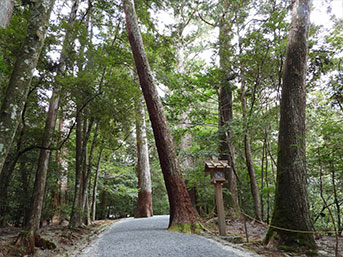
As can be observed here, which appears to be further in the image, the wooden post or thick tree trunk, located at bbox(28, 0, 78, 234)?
the wooden post

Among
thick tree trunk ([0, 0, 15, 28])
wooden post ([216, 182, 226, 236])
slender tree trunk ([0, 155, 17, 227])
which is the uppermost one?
thick tree trunk ([0, 0, 15, 28])

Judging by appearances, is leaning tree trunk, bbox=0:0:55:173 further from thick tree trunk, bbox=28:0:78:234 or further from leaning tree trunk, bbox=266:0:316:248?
leaning tree trunk, bbox=266:0:316:248

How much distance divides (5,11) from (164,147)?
12.5 ft

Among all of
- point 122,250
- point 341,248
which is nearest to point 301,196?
point 341,248

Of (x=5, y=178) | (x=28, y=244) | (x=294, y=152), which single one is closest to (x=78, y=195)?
(x=5, y=178)

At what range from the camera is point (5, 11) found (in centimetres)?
339

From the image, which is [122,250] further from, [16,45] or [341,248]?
[16,45]

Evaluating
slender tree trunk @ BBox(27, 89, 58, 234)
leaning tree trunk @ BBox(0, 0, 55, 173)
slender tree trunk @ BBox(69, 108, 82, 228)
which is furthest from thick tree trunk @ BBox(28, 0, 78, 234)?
leaning tree trunk @ BBox(0, 0, 55, 173)

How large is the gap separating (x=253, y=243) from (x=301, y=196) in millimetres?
1051

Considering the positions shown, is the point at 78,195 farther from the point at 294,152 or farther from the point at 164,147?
the point at 294,152

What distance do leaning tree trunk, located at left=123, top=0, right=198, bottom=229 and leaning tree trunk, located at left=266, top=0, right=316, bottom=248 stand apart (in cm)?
189

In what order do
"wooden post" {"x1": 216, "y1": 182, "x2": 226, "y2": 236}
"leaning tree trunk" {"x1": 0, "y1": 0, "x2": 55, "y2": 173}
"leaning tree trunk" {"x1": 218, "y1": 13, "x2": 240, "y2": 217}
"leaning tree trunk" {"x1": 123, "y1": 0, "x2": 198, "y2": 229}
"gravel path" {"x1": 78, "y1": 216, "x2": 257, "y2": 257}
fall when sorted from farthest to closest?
"leaning tree trunk" {"x1": 218, "y1": 13, "x2": 240, "y2": 217}, "leaning tree trunk" {"x1": 123, "y1": 0, "x2": 198, "y2": 229}, "wooden post" {"x1": 216, "y1": 182, "x2": 226, "y2": 236}, "gravel path" {"x1": 78, "y1": 216, "x2": 257, "y2": 257}, "leaning tree trunk" {"x1": 0, "y1": 0, "x2": 55, "y2": 173}

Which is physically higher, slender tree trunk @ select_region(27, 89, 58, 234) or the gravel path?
slender tree trunk @ select_region(27, 89, 58, 234)

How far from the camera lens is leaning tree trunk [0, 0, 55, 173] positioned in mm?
2092
